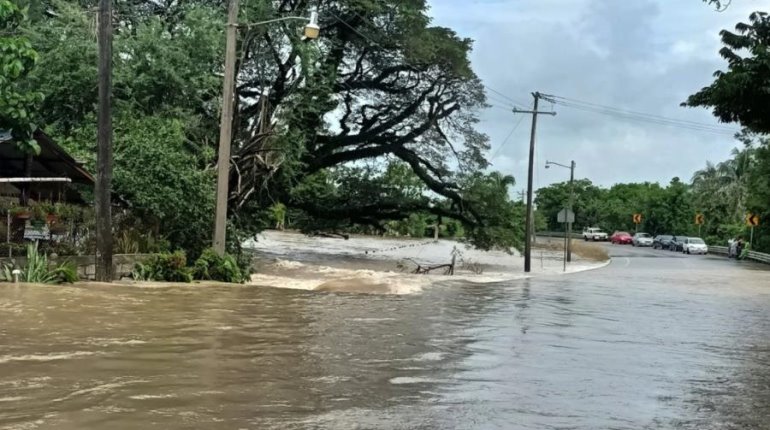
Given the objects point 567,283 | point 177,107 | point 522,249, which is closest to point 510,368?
point 177,107

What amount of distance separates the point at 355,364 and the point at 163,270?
1132 cm

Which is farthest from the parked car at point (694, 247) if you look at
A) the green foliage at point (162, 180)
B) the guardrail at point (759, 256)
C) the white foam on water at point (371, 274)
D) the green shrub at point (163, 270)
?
the green shrub at point (163, 270)

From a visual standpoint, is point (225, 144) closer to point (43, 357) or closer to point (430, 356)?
point (430, 356)

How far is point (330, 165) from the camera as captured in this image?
35.8 metres

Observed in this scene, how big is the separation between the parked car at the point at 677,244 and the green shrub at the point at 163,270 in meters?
55.9

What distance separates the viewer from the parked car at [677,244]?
218 ft

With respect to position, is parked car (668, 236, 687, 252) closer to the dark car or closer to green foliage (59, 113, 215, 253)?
the dark car

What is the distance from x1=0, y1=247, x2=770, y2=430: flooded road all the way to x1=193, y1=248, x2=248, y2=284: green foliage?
240cm

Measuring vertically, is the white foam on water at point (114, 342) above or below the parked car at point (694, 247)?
below

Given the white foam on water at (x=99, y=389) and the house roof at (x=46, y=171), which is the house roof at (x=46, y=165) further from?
the white foam on water at (x=99, y=389)

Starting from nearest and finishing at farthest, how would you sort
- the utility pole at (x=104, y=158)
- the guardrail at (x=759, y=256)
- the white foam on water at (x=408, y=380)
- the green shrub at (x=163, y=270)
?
the white foam on water at (x=408, y=380) → the utility pole at (x=104, y=158) → the green shrub at (x=163, y=270) → the guardrail at (x=759, y=256)

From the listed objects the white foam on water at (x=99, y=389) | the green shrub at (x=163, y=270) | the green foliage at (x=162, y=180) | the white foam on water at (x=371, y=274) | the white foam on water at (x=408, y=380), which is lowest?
the white foam on water at (x=371, y=274)

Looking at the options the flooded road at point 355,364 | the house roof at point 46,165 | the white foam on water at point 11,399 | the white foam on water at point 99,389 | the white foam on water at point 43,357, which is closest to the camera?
the white foam on water at point 11,399

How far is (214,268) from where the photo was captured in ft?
65.0
